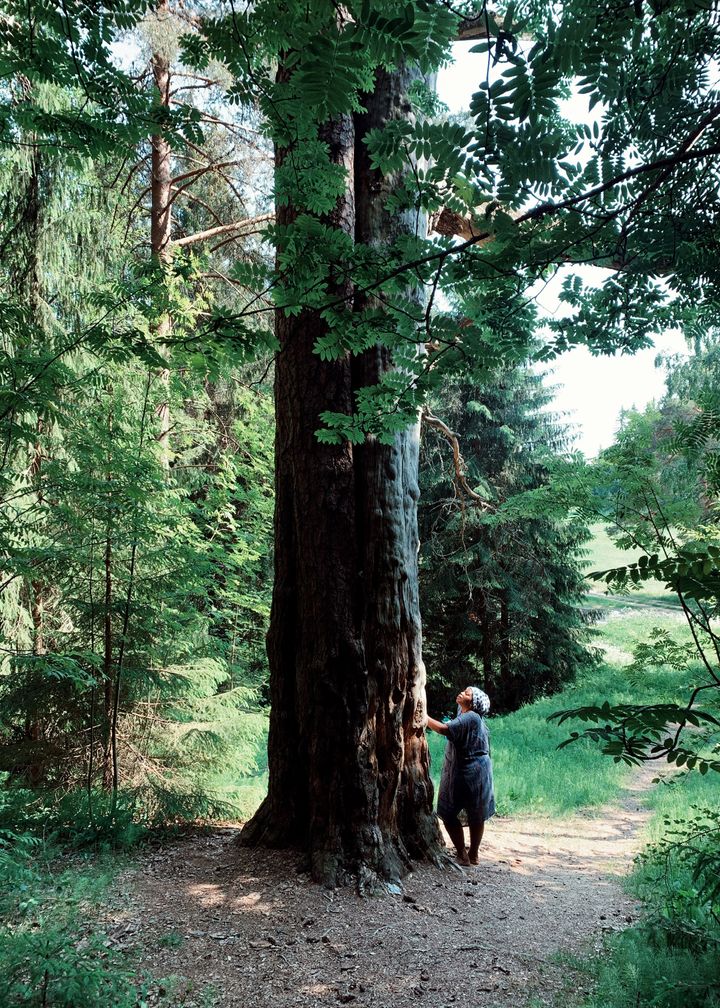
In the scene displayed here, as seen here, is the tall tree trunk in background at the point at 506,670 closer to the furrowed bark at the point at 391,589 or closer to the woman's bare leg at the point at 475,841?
the woman's bare leg at the point at 475,841

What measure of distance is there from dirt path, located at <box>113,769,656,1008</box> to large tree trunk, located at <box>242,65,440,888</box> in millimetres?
358

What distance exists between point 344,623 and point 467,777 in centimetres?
177

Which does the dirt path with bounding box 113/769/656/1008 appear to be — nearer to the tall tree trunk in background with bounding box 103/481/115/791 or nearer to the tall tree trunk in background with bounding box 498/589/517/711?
the tall tree trunk in background with bounding box 103/481/115/791

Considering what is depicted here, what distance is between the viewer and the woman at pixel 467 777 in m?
5.18

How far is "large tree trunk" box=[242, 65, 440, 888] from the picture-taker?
14.8ft

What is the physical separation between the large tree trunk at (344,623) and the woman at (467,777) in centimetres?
38

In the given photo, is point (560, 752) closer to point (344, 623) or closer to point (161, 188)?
point (344, 623)

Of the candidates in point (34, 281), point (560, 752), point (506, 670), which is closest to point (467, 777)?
point (560, 752)

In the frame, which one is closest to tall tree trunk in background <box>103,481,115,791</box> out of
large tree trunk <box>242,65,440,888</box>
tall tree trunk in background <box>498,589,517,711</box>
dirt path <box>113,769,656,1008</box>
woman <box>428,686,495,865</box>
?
dirt path <box>113,769,656,1008</box>

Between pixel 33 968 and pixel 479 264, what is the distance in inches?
124

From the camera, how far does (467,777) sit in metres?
5.24

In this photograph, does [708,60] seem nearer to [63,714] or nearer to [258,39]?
[258,39]

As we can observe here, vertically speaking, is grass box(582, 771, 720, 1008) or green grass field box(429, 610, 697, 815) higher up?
grass box(582, 771, 720, 1008)

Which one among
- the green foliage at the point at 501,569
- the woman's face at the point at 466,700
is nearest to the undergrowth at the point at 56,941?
the woman's face at the point at 466,700
